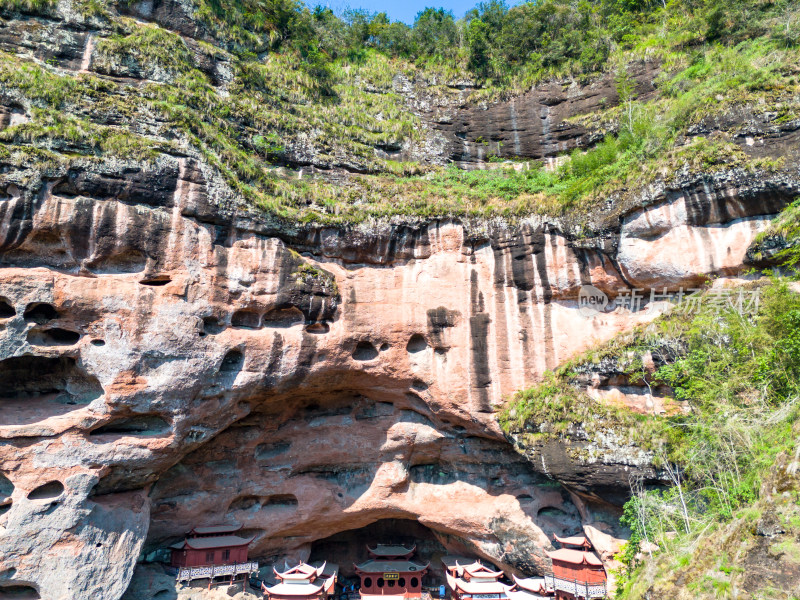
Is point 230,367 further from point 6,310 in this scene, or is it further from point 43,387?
point 6,310

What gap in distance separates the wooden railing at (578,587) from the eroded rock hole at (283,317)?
431 inches

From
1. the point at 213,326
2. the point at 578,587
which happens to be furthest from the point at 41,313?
the point at 578,587

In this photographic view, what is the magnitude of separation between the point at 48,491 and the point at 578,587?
47.9 ft

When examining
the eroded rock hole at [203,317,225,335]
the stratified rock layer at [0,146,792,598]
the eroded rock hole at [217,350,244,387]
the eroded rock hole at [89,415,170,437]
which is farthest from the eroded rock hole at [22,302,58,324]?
the eroded rock hole at [217,350,244,387]

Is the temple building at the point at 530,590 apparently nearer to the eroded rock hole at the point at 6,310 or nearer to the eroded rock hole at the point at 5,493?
the eroded rock hole at the point at 5,493

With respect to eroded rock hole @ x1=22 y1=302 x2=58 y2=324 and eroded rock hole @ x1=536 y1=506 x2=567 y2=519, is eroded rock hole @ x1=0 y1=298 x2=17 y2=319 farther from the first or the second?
eroded rock hole @ x1=536 y1=506 x2=567 y2=519

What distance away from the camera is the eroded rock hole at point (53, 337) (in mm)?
12242

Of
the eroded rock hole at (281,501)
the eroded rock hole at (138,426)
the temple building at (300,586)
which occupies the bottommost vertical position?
the temple building at (300,586)

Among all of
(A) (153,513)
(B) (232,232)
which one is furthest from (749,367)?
(A) (153,513)

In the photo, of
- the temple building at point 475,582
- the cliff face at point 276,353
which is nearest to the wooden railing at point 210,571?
the cliff face at point 276,353

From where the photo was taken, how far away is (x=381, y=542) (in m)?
19.5

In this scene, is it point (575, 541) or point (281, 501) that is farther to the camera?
point (281, 501)

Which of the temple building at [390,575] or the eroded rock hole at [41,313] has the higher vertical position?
the eroded rock hole at [41,313]

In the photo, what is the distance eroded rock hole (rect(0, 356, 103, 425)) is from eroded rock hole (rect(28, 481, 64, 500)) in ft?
5.50
